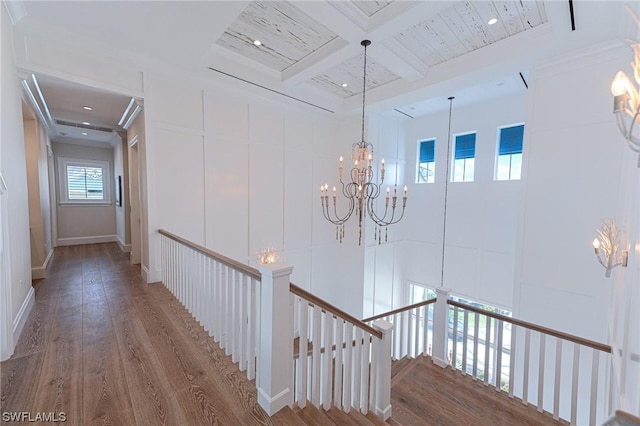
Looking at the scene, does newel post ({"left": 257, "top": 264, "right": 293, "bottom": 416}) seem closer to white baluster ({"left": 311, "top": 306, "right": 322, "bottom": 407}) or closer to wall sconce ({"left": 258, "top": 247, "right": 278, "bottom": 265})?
white baluster ({"left": 311, "top": 306, "right": 322, "bottom": 407})

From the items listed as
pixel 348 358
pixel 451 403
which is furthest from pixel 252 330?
pixel 451 403

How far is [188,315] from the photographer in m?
2.93

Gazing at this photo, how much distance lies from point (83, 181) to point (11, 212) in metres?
5.81

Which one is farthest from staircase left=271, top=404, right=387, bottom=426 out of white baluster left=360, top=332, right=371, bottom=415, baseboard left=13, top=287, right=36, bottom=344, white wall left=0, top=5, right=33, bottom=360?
baseboard left=13, top=287, right=36, bottom=344

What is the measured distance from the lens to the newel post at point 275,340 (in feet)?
5.51

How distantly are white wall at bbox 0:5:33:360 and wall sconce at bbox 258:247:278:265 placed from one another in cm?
308

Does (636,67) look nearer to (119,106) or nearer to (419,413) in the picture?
(419,413)

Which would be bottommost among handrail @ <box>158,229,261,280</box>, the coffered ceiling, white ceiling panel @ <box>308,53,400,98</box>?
handrail @ <box>158,229,261,280</box>

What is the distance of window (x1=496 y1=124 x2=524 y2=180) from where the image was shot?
5348 millimetres

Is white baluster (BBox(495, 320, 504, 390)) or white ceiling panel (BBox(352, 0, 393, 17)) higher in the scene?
white ceiling panel (BBox(352, 0, 393, 17))

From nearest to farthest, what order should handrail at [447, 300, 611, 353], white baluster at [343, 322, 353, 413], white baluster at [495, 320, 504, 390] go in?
white baluster at [343, 322, 353, 413]
handrail at [447, 300, 611, 353]
white baluster at [495, 320, 504, 390]

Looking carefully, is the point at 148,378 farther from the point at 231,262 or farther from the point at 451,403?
the point at 451,403

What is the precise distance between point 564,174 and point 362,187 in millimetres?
2715

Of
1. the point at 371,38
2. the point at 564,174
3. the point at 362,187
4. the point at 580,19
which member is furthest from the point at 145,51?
the point at 564,174
